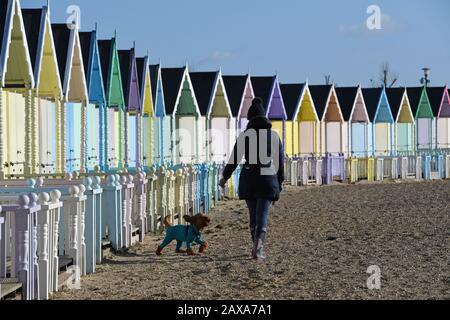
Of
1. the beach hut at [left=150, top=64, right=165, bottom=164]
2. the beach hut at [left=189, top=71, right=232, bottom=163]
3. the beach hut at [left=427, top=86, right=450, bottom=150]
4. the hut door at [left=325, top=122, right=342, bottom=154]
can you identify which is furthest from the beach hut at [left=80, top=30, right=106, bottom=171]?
the beach hut at [left=427, top=86, right=450, bottom=150]

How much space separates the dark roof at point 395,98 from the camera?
1596 inches

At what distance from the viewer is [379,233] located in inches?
640

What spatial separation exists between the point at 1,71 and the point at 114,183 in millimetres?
2073

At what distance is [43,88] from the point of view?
17656 mm

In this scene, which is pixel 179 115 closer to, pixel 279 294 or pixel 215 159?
pixel 215 159

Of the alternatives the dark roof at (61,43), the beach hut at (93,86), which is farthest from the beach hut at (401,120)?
the dark roof at (61,43)

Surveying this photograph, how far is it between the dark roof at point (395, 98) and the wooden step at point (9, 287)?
3212 cm

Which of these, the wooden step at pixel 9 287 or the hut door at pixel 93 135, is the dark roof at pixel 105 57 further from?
the wooden step at pixel 9 287

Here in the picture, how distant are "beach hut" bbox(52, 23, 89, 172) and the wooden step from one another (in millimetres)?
8583

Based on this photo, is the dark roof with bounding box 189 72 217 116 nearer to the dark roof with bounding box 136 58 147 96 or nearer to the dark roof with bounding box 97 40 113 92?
the dark roof with bounding box 136 58 147 96

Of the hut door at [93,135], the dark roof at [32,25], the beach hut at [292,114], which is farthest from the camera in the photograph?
the beach hut at [292,114]

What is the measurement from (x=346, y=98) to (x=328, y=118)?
Answer: 229 cm

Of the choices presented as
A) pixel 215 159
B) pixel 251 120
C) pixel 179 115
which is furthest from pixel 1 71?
pixel 215 159

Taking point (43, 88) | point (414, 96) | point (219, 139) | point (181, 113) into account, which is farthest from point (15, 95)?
point (414, 96)
